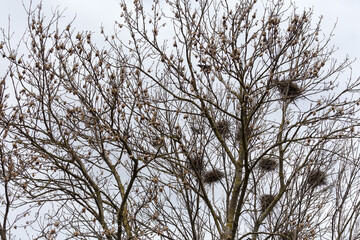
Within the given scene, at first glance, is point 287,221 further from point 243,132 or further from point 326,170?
point 243,132

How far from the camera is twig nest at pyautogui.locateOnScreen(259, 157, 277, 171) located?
938 centimetres

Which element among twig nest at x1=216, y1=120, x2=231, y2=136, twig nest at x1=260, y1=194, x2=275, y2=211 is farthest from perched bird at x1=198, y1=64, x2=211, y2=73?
twig nest at x1=260, y1=194, x2=275, y2=211

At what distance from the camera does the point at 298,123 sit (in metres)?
7.00

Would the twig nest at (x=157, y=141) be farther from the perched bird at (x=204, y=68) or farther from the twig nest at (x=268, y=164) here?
the twig nest at (x=268, y=164)

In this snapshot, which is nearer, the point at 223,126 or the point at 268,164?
the point at 223,126

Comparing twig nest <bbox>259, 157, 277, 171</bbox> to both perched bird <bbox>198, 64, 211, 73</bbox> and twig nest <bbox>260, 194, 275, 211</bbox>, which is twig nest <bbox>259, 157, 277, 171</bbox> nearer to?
twig nest <bbox>260, 194, 275, 211</bbox>

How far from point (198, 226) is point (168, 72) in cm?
330

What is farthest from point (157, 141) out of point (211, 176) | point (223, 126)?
point (211, 176)

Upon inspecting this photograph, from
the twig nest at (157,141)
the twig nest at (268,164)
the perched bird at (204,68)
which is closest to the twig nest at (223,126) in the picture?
the twig nest at (268,164)

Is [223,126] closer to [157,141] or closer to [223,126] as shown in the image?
[223,126]

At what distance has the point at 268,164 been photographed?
9570 millimetres

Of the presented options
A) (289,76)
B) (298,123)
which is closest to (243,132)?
(298,123)

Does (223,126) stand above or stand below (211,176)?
above

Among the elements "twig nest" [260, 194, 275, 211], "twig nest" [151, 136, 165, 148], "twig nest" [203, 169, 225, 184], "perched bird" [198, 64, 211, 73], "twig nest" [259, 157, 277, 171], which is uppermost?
"perched bird" [198, 64, 211, 73]
